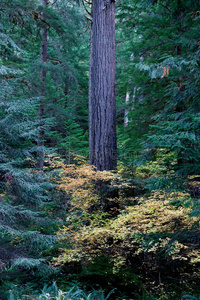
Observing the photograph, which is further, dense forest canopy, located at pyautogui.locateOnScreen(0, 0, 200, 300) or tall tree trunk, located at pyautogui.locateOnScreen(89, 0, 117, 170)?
tall tree trunk, located at pyautogui.locateOnScreen(89, 0, 117, 170)

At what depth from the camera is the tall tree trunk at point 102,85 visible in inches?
216

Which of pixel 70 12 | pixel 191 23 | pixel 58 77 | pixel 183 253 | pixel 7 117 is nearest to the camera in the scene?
pixel 183 253

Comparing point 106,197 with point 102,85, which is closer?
point 106,197

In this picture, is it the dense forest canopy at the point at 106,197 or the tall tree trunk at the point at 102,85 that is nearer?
the dense forest canopy at the point at 106,197

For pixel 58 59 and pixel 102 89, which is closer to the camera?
pixel 102 89

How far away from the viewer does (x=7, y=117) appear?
4.57 m

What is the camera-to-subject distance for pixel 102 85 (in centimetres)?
557

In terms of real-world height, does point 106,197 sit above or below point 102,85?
below

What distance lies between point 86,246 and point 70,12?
496 inches

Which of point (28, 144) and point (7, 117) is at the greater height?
point (7, 117)

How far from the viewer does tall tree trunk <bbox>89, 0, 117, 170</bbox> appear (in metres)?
5.49

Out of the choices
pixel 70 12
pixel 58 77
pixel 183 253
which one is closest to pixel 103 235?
pixel 183 253

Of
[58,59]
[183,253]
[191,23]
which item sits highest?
[58,59]

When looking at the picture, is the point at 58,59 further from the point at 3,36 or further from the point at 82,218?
the point at 82,218
